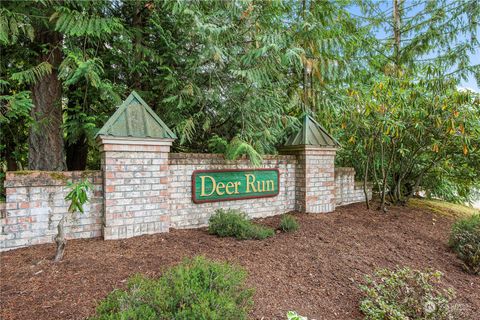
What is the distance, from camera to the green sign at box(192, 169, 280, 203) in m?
4.55

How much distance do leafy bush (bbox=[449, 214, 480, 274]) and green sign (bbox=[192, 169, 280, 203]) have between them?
2908 mm

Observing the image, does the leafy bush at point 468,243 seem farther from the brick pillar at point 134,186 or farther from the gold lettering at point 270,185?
the brick pillar at point 134,186

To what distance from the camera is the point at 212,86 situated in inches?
208

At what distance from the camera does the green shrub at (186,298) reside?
1.74 meters

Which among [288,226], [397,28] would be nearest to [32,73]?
[288,226]

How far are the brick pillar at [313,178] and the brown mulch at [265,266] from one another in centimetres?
81

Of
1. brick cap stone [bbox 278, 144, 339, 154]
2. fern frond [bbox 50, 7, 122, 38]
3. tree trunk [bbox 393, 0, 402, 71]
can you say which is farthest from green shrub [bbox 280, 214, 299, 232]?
tree trunk [bbox 393, 0, 402, 71]

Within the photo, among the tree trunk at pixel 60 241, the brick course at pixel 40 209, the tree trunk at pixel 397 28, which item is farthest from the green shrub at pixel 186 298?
the tree trunk at pixel 397 28

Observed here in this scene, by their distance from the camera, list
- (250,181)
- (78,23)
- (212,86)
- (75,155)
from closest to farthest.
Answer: (78,23)
(250,181)
(212,86)
(75,155)

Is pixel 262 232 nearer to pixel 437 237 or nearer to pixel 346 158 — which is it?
pixel 437 237

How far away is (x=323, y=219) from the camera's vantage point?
527 cm

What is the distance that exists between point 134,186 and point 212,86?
2.43 metres

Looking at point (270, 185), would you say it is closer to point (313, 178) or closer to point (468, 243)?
point (313, 178)

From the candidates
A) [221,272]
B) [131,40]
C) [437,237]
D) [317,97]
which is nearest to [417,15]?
[317,97]
